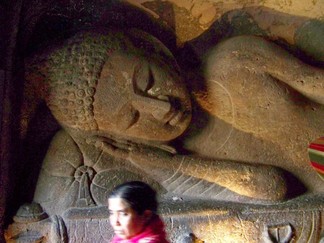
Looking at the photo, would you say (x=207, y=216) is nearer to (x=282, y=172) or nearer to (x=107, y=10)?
(x=282, y=172)

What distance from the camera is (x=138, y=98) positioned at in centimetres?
205

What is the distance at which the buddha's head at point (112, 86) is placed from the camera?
2.03 metres

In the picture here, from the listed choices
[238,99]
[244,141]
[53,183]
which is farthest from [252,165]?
[53,183]

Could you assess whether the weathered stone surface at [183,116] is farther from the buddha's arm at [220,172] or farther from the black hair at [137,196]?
the black hair at [137,196]

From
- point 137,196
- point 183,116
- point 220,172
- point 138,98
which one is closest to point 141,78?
Result: point 138,98

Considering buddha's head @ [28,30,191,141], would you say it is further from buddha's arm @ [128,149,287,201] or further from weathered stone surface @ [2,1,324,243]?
buddha's arm @ [128,149,287,201]

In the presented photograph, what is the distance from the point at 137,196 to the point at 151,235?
11 centimetres

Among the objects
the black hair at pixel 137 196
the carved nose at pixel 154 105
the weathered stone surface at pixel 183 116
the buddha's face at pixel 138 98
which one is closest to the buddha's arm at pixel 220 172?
the weathered stone surface at pixel 183 116

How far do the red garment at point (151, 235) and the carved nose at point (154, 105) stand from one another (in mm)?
776

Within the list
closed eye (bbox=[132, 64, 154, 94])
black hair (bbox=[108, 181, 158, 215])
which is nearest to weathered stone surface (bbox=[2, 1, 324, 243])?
closed eye (bbox=[132, 64, 154, 94])

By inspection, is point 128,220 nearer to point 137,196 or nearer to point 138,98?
point 137,196

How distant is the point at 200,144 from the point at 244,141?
0.21m

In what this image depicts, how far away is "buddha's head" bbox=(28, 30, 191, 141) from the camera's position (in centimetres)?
203

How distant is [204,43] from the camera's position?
2342mm
